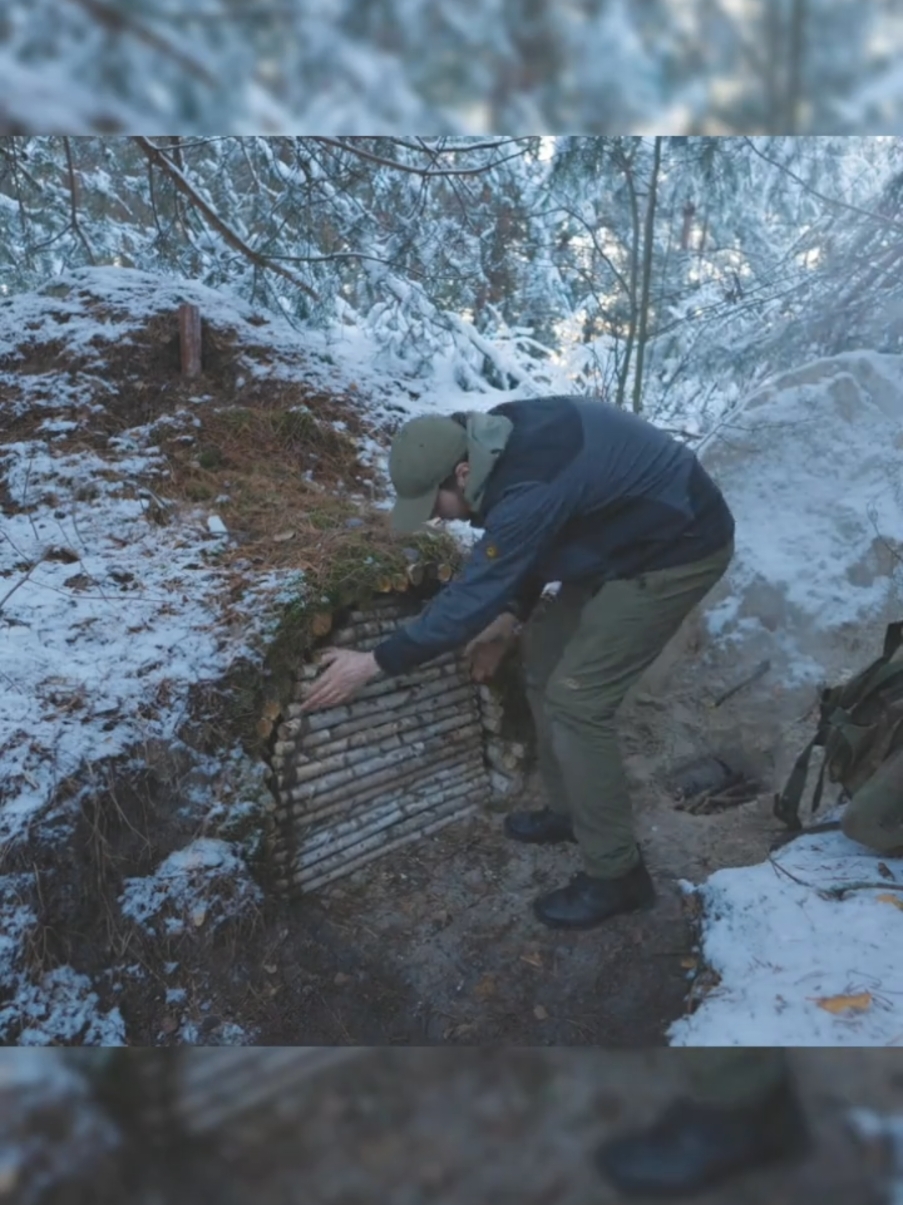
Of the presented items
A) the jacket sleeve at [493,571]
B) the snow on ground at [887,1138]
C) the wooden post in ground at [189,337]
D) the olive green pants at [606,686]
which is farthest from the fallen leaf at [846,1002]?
the wooden post in ground at [189,337]

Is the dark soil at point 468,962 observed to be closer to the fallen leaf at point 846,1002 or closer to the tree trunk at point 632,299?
the fallen leaf at point 846,1002

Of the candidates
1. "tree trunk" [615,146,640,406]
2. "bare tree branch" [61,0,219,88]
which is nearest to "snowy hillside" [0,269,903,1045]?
"tree trunk" [615,146,640,406]

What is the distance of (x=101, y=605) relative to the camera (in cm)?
188

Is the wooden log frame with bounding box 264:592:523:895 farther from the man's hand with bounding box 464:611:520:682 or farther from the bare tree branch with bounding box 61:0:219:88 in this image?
the bare tree branch with bounding box 61:0:219:88

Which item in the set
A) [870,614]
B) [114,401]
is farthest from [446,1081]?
[114,401]

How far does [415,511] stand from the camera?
1685mm

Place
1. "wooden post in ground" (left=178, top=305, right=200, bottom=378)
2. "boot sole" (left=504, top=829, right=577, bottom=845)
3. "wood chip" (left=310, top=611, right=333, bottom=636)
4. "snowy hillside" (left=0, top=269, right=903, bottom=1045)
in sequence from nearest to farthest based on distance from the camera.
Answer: "snowy hillside" (left=0, top=269, right=903, bottom=1045) → "wood chip" (left=310, top=611, right=333, bottom=636) → "boot sole" (left=504, top=829, right=577, bottom=845) → "wooden post in ground" (left=178, top=305, right=200, bottom=378)

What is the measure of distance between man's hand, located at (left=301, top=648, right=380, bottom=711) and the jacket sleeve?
12cm

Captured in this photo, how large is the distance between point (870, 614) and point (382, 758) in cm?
135

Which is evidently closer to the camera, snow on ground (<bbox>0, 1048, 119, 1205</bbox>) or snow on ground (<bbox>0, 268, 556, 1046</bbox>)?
snow on ground (<bbox>0, 1048, 119, 1205</bbox>)

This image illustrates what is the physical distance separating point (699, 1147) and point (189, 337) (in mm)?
2340

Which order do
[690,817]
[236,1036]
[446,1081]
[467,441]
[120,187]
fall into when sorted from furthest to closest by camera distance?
[690,817] → [120,187] → [467,441] → [236,1036] → [446,1081]

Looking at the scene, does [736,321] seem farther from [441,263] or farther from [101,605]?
[101,605]

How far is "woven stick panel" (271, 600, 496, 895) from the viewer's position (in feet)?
5.88
